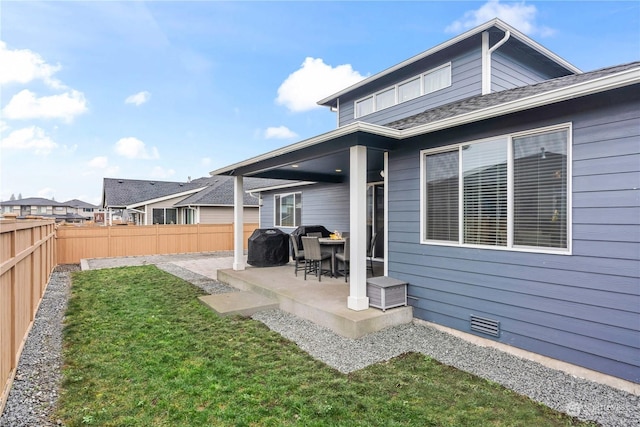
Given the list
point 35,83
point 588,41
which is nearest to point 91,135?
point 35,83

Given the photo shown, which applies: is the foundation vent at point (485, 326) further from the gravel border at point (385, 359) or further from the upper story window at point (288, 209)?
the upper story window at point (288, 209)

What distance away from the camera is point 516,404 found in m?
2.76

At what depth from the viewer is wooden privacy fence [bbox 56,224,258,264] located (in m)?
12.0

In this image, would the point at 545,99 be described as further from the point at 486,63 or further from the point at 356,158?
the point at 486,63

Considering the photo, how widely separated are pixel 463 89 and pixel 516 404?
5.92 meters

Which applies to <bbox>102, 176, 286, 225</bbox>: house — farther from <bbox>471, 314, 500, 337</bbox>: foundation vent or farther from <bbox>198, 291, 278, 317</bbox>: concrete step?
<bbox>471, 314, 500, 337</bbox>: foundation vent

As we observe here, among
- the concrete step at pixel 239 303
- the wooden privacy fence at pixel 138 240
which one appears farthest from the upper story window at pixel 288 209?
the concrete step at pixel 239 303

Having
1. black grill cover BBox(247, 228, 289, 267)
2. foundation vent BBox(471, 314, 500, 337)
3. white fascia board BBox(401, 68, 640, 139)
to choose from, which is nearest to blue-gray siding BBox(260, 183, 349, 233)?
black grill cover BBox(247, 228, 289, 267)

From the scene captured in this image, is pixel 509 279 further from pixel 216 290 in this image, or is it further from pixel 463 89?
pixel 216 290

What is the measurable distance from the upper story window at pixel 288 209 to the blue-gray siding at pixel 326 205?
247mm

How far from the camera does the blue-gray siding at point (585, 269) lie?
2.96m

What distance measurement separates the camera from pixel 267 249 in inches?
340

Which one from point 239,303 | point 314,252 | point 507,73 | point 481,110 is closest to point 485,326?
point 481,110

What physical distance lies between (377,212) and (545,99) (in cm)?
492
